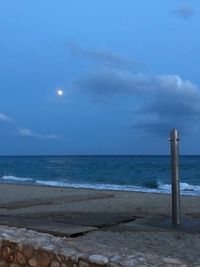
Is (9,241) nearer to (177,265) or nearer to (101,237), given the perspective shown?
(101,237)

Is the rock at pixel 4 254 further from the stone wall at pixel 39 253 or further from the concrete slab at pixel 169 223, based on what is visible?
A: the concrete slab at pixel 169 223

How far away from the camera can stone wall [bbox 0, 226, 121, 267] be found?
4.29m

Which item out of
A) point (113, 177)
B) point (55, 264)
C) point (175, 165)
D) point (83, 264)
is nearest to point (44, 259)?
point (55, 264)

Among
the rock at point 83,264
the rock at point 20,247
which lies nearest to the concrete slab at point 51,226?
the rock at point 20,247

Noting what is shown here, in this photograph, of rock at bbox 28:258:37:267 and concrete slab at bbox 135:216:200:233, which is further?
concrete slab at bbox 135:216:200:233

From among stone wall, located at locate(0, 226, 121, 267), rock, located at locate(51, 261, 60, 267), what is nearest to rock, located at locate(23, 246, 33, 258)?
stone wall, located at locate(0, 226, 121, 267)

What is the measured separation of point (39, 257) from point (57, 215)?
13.3 ft

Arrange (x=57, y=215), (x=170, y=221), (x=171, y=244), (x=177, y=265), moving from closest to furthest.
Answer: (x=177, y=265) < (x=171, y=244) < (x=170, y=221) < (x=57, y=215)

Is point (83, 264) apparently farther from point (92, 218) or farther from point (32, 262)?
point (92, 218)

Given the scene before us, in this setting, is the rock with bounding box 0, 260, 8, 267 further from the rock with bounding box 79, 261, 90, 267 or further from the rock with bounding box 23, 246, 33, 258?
the rock with bounding box 79, 261, 90, 267

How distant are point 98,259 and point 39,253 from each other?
2.81 ft

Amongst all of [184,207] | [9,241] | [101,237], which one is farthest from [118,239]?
[184,207]

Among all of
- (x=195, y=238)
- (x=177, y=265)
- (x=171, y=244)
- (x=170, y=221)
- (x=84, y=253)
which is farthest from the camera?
(x=170, y=221)

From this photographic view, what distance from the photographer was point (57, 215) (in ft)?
28.7
